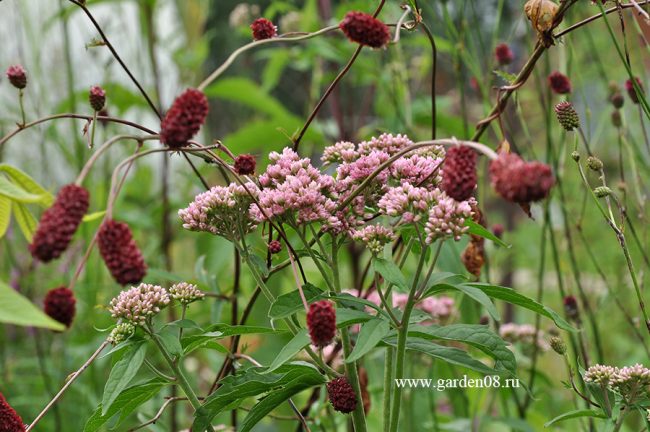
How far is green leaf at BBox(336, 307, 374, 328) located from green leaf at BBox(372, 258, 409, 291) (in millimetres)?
44

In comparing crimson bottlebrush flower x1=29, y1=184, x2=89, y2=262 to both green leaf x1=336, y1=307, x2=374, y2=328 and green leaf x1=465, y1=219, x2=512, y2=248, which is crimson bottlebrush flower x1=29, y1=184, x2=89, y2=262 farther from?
green leaf x1=465, y1=219, x2=512, y2=248

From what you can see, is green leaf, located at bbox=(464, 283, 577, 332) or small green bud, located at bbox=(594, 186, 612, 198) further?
small green bud, located at bbox=(594, 186, 612, 198)

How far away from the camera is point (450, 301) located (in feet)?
4.93

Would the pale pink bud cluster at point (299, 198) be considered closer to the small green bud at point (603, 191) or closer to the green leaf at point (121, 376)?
the green leaf at point (121, 376)

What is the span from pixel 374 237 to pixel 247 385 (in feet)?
0.67

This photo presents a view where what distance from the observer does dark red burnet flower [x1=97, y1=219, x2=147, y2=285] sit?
53 cm

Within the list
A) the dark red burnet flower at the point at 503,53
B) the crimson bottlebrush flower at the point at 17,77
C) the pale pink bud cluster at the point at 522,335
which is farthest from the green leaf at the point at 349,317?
the pale pink bud cluster at the point at 522,335

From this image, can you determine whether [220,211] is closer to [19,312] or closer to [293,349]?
[293,349]

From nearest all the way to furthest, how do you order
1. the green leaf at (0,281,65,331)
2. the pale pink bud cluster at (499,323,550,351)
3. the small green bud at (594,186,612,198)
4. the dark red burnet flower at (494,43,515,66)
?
the green leaf at (0,281,65,331), the small green bud at (594,186,612,198), the dark red burnet flower at (494,43,515,66), the pale pink bud cluster at (499,323,550,351)

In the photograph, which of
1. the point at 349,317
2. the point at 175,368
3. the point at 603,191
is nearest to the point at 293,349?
the point at 349,317

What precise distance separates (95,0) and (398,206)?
144cm

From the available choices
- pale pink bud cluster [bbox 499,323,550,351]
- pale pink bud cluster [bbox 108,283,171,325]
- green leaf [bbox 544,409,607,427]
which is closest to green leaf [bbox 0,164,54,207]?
pale pink bud cluster [bbox 108,283,171,325]

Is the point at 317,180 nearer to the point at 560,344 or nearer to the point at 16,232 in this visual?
the point at 560,344

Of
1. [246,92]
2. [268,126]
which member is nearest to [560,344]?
[268,126]
